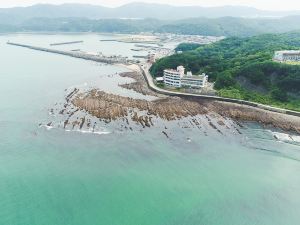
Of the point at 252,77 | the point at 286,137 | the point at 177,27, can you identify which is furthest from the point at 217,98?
the point at 177,27

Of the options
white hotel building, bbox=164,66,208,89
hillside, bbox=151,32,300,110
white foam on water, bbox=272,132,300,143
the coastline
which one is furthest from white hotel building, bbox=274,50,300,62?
white foam on water, bbox=272,132,300,143

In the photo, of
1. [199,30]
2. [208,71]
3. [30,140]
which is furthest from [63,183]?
[199,30]

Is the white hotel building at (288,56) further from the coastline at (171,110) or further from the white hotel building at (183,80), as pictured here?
the coastline at (171,110)

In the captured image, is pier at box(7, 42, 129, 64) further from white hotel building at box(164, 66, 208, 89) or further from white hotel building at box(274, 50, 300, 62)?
white hotel building at box(274, 50, 300, 62)

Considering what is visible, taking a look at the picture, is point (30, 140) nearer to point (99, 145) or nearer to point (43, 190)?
point (99, 145)

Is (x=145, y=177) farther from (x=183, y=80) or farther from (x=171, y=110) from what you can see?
(x=183, y=80)

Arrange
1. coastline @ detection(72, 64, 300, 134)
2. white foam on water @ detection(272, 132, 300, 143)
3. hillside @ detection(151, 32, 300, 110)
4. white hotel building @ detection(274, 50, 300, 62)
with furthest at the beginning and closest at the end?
1. white hotel building @ detection(274, 50, 300, 62)
2. hillside @ detection(151, 32, 300, 110)
3. coastline @ detection(72, 64, 300, 134)
4. white foam on water @ detection(272, 132, 300, 143)
